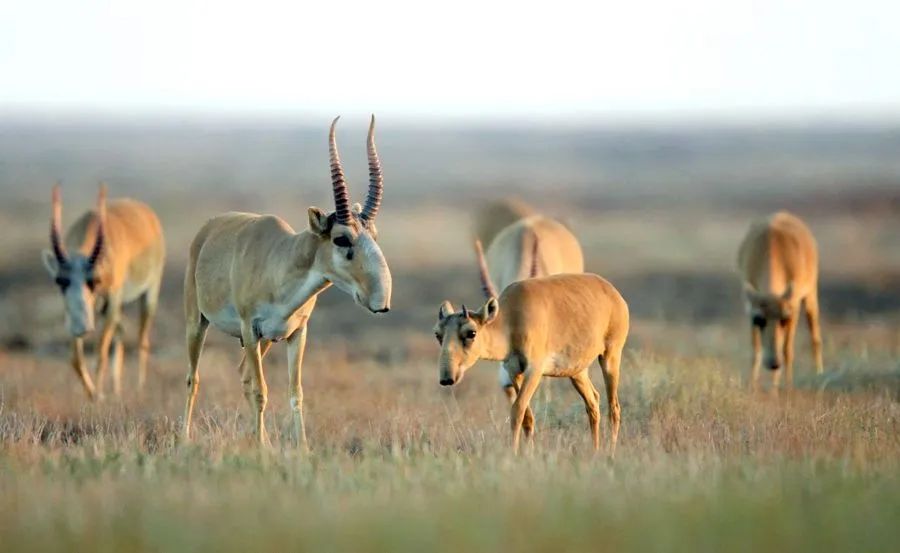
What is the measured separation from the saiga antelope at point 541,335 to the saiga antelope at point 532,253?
3193 mm

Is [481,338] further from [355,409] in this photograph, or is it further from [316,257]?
[355,409]

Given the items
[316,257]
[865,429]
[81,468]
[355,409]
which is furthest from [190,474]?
[865,429]

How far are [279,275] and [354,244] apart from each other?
3.22 feet

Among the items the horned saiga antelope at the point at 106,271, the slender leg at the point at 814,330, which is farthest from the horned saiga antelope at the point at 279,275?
the slender leg at the point at 814,330

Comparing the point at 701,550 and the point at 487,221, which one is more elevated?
the point at 487,221

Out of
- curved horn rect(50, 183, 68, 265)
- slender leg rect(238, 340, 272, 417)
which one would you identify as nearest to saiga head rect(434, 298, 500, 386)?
slender leg rect(238, 340, 272, 417)

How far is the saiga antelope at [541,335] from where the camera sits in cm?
1109

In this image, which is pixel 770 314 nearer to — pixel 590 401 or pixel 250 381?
pixel 590 401

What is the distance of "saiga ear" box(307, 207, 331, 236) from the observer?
11594 mm

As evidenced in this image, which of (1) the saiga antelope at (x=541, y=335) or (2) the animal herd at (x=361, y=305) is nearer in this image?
(1) the saiga antelope at (x=541, y=335)

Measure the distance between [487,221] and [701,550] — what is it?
48.6 ft

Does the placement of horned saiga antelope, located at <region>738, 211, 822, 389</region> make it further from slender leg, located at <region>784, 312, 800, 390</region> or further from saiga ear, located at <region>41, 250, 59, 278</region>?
saiga ear, located at <region>41, 250, 59, 278</region>

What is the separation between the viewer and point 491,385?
1867 centimetres

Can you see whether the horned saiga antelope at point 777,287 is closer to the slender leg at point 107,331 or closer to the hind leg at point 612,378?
the hind leg at point 612,378
